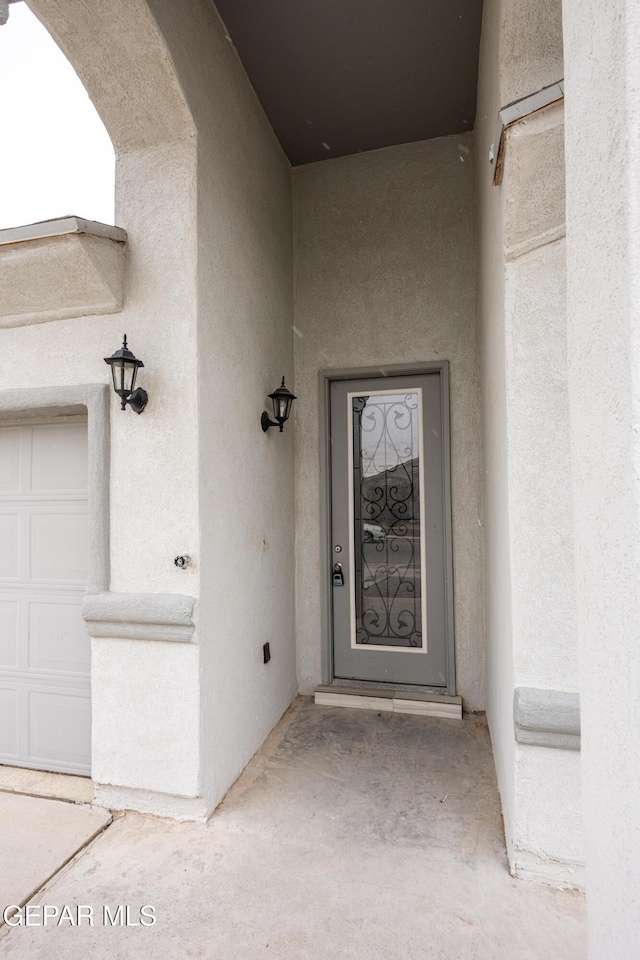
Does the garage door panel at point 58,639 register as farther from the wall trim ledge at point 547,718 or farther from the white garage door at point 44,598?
the wall trim ledge at point 547,718

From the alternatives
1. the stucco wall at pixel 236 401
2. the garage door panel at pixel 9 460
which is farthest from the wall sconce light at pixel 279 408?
the garage door panel at pixel 9 460

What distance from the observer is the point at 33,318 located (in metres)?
2.58

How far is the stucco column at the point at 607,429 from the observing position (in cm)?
71

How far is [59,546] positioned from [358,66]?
3237mm

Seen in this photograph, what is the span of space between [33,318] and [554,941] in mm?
3325

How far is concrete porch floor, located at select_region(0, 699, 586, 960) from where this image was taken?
1.69 metres

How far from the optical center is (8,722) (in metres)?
2.85

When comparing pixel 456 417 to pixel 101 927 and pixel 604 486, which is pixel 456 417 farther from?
pixel 101 927

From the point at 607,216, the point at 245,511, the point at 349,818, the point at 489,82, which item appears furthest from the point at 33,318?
the point at 349,818

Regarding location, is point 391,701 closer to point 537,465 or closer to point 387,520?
point 387,520

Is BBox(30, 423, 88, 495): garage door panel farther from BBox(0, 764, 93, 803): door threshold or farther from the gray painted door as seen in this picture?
the gray painted door

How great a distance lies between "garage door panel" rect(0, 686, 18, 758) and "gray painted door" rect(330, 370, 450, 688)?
199cm

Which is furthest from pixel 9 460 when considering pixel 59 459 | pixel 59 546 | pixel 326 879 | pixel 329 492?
pixel 326 879

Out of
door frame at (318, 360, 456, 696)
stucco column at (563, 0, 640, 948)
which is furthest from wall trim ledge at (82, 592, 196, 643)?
stucco column at (563, 0, 640, 948)
